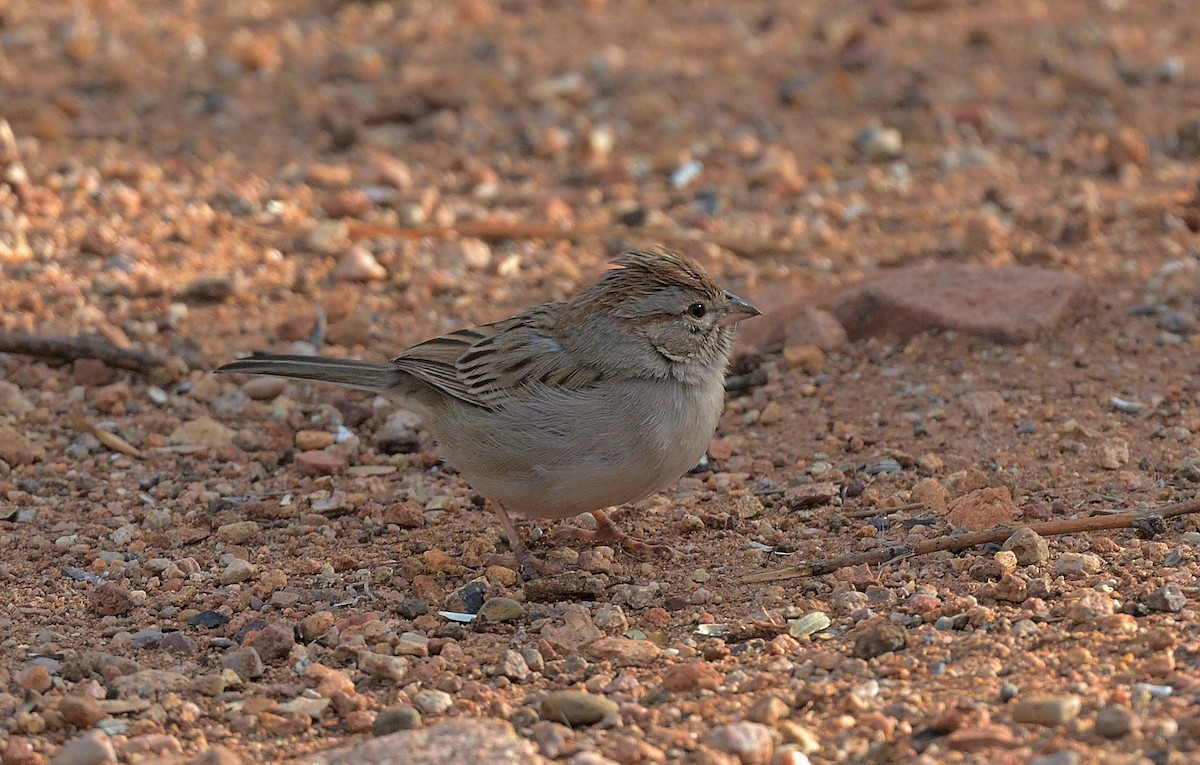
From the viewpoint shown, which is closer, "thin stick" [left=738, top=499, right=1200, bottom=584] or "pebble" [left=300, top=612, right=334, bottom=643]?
"pebble" [left=300, top=612, right=334, bottom=643]

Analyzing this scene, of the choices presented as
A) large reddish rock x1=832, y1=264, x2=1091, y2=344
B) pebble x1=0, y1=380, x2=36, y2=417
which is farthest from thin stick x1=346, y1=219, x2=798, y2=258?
pebble x1=0, y1=380, x2=36, y2=417

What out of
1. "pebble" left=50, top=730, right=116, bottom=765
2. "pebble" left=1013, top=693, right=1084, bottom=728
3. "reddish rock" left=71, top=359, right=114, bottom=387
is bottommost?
"pebble" left=50, top=730, right=116, bottom=765

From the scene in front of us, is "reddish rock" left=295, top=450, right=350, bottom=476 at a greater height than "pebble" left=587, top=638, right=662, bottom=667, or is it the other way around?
"pebble" left=587, top=638, right=662, bottom=667

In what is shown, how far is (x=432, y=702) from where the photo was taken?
4.60 meters

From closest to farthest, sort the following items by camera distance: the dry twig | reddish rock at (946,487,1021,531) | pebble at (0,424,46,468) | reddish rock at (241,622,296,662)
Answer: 1. reddish rock at (241,622,296,662)
2. reddish rock at (946,487,1021,531)
3. pebble at (0,424,46,468)
4. the dry twig

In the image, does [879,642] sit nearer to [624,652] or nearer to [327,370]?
[624,652]

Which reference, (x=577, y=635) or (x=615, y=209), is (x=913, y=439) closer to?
(x=577, y=635)

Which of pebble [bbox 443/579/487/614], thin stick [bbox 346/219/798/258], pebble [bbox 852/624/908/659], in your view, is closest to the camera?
pebble [bbox 852/624/908/659]

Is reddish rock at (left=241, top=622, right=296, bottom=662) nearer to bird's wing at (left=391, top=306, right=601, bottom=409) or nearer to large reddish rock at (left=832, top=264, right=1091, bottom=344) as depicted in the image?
bird's wing at (left=391, top=306, right=601, bottom=409)

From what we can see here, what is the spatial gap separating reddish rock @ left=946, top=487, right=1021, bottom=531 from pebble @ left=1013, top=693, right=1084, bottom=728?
1514 millimetres

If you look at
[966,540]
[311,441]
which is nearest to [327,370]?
[311,441]

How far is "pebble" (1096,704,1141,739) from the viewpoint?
4016 mm

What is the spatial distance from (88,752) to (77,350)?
324cm

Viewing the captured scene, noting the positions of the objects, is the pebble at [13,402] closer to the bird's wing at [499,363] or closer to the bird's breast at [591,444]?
the bird's wing at [499,363]
